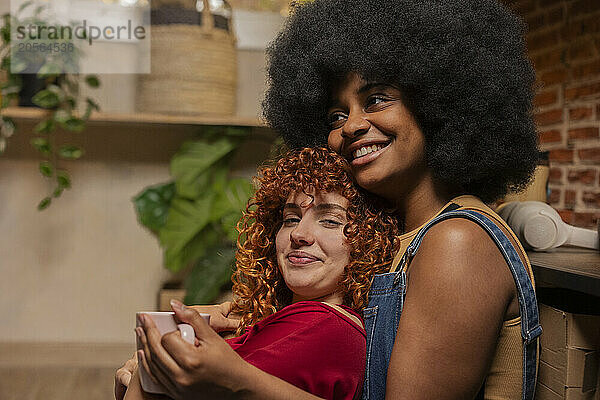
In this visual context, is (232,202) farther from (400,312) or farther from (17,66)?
(400,312)

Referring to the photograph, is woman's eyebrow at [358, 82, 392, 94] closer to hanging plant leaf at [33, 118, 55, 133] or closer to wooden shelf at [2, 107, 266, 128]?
wooden shelf at [2, 107, 266, 128]

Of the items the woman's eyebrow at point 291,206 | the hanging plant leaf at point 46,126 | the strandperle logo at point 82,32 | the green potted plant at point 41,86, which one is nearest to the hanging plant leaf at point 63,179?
the green potted plant at point 41,86

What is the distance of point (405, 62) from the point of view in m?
1.26

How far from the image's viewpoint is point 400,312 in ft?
3.83

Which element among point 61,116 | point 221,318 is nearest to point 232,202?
point 61,116

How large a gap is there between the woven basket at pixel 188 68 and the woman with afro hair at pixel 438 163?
6.56ft

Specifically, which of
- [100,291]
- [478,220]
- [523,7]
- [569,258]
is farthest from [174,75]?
[478,220]

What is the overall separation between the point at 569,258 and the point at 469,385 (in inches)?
34.8

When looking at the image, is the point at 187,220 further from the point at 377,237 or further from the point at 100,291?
the point at 377,237

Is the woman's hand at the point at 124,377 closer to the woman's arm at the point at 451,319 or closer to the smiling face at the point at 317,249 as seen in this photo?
the smiling face at the point at 317,249

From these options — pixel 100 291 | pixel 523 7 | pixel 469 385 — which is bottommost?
pixel 100 291

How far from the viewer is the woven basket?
3375mm

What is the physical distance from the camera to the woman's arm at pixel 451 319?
1.06 meters

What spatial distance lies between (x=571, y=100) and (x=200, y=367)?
2.82 meters
